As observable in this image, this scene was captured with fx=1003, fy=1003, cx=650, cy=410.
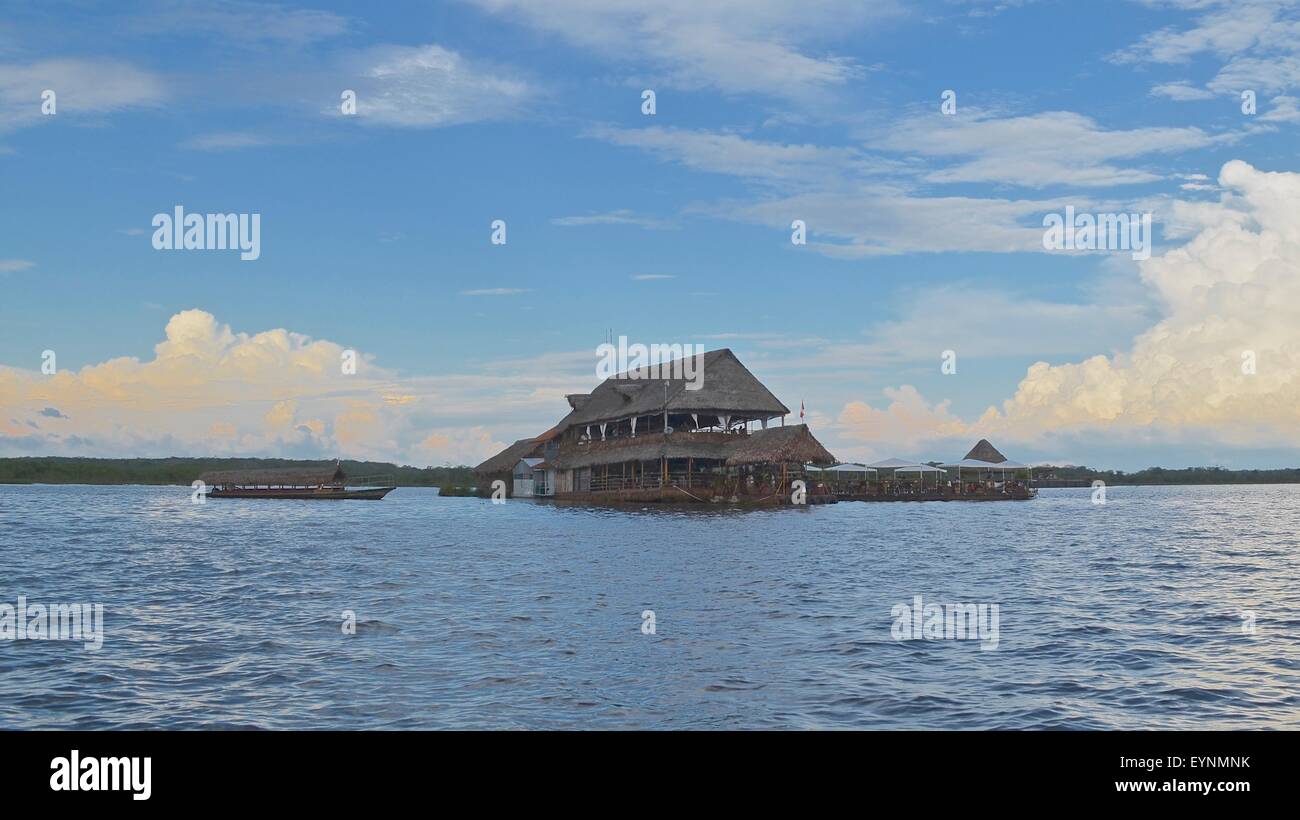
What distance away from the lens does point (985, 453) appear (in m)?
91.1

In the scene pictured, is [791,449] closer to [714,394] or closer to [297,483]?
[714,394]

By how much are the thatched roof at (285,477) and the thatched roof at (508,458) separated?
16519 mm

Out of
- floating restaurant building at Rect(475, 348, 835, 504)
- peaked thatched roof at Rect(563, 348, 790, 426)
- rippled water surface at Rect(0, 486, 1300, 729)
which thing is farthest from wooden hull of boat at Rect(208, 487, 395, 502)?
rippled water surface at Rect(0, 486, 1300, 729)

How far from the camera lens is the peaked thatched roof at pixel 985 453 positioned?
90.1 meters

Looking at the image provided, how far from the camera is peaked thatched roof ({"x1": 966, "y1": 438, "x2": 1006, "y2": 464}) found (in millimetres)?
90062

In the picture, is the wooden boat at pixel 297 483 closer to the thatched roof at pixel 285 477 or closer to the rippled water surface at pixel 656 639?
the thatched roof at pixel 285 477

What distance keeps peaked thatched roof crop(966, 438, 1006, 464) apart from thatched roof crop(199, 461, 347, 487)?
56260mm

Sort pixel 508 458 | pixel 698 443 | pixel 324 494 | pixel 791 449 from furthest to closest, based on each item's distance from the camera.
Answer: pixel 508 458 < pixel 324 494 < pixel 698 443 < pixel 791 449

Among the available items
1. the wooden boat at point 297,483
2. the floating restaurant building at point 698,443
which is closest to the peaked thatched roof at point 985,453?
the floating restaurant building at point 698,443

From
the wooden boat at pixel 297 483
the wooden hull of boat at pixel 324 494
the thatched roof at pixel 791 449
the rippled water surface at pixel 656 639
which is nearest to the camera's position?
the rippled water surface at pixel 656 639

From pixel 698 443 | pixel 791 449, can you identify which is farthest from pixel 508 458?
pixel 791 449

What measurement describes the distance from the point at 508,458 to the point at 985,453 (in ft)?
147
